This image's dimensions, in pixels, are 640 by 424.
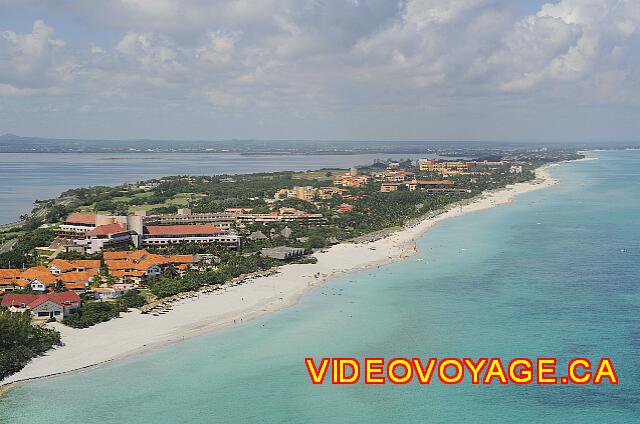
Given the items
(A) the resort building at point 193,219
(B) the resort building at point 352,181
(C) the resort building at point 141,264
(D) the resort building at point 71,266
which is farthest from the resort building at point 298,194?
(D) the resort building at point 71,266

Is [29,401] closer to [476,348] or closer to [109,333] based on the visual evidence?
[109,333]

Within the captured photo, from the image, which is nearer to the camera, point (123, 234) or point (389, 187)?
point (123, 234)

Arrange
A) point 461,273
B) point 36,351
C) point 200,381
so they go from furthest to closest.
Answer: point 461,273, point 36,351, point 200,381

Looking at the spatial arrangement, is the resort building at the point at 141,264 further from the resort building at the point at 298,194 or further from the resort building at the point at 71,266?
the resort building at the point at 298,194

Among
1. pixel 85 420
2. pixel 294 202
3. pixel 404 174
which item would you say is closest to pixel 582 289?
pixel 85 420

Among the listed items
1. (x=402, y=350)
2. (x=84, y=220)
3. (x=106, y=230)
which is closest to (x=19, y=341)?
(x=402, y=350)

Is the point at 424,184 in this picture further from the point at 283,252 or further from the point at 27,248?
the point at 27,248
